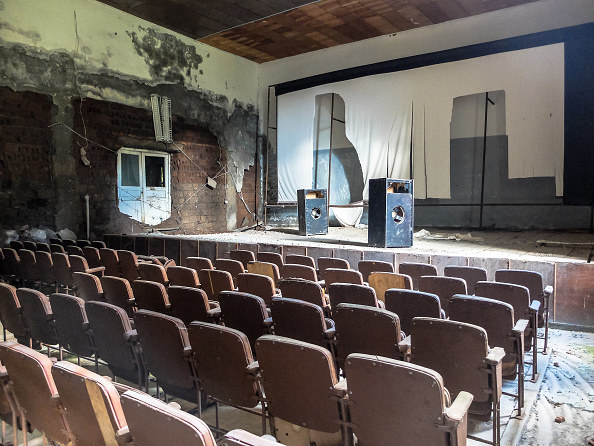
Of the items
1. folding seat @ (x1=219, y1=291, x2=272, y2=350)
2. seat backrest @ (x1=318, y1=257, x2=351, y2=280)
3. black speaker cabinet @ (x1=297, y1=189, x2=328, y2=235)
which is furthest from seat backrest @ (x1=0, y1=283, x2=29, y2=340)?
black speaker cabinet @ (x1=297, y1=189, x2=328, y2=235)

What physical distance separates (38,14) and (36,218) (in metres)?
3.45

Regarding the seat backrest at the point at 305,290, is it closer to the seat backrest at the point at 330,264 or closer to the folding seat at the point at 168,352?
the folding seat at the point at 168,352

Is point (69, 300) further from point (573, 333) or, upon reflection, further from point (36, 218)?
point (36, 218)

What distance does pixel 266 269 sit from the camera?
4.37 metres

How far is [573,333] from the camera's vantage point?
404 centimetres

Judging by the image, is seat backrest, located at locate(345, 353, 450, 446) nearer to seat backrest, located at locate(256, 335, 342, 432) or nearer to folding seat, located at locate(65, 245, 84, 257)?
seat backrest, located at locate(256, 335, 342, 432)

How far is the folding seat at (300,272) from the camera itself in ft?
13.2

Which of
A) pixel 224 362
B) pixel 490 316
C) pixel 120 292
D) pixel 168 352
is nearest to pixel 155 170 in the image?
pixel 120 292

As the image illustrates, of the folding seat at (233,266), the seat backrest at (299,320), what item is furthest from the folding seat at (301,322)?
the folding seat at (233,266)

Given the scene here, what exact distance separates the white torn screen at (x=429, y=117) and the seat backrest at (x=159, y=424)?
7.77 metres

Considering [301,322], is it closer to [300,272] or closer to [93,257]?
[300,272]

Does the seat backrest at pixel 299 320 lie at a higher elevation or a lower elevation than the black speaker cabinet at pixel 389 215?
lower

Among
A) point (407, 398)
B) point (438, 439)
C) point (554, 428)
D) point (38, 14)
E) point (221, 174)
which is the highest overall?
point (38, 14)

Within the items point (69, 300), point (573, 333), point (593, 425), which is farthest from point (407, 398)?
point (573, 333)
